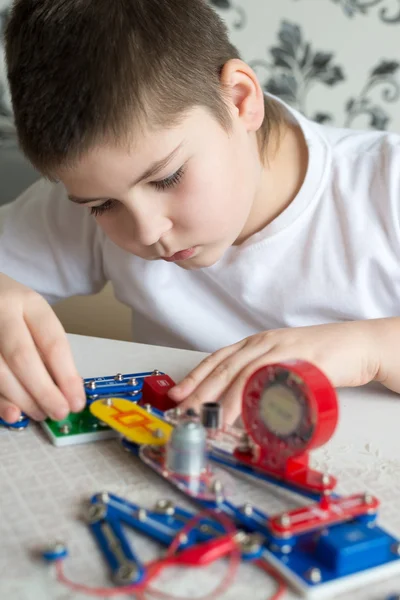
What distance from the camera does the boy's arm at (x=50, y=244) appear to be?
1151mm

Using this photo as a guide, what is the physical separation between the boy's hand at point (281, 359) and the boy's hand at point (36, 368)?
100 mm

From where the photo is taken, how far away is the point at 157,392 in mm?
649

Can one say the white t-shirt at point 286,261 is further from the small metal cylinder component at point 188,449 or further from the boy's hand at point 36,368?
the small metal cylinder component at point 188,449

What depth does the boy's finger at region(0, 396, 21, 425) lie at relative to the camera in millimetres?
615

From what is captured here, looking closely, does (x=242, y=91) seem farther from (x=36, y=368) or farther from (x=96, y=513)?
(x=96, y=513)

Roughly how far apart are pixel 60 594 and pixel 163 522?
8cm

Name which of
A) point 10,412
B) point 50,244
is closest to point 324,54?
point 50,244

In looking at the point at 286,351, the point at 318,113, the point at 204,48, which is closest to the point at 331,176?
the point at 204,48

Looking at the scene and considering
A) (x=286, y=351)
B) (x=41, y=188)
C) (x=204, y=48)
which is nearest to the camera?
(x=286, y=351)

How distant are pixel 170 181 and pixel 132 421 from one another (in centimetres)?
27

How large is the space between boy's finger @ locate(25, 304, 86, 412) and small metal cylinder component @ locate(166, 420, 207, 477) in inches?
5.9

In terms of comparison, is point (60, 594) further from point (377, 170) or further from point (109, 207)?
point (377, 170)

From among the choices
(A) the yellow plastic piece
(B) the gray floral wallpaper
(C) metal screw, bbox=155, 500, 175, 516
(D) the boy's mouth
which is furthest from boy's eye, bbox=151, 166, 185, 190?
(B) the gray floral wallpaper

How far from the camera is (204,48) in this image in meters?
0.80
